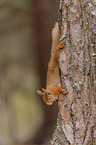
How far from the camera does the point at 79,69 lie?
2580 millimetres

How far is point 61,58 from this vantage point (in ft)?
8.81

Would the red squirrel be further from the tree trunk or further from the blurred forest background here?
the blurred forest background

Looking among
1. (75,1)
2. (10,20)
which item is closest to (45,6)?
(10,20)

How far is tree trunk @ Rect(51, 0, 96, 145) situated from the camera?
2.51 metres

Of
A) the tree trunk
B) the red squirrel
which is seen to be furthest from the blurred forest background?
the tree trunk

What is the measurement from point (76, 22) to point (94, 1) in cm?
28

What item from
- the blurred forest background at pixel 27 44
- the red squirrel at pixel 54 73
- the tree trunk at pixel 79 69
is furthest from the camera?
the blurred forest background at pixel 27 44

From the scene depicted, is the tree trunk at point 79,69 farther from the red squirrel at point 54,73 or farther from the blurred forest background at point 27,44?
the blurred forest background at point 27,44

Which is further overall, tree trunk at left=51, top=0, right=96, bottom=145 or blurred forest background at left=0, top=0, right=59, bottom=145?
blurred forest background at left=0, top=0, right=59, bottom=145

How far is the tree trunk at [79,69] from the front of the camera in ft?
8.23

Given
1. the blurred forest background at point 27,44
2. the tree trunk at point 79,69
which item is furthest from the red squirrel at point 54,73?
the blurred forest background at point 27,44

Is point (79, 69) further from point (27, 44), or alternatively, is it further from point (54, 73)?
point (27, 44)

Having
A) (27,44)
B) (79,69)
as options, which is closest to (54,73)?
(79,69)

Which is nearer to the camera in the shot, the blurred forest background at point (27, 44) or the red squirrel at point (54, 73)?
the red squirrel at point (54, 73)
